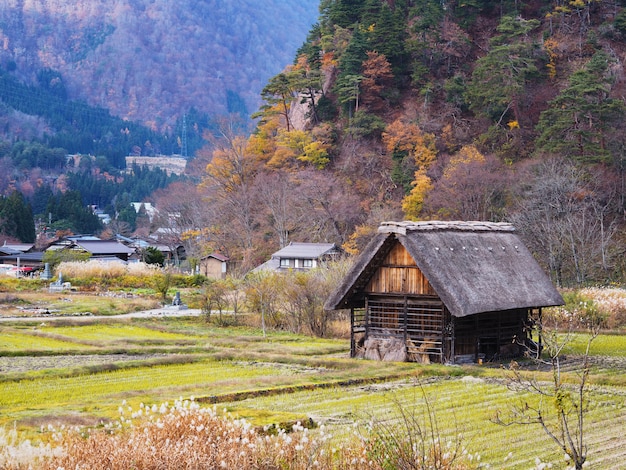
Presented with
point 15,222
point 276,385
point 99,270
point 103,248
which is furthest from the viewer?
point 15,222

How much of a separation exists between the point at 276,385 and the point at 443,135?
4252 cm

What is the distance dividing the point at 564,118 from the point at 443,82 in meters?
17.5

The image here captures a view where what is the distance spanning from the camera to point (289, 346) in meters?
29.3

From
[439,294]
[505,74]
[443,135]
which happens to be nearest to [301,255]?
[443,135]

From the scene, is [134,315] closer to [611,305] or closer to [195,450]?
[611,305]

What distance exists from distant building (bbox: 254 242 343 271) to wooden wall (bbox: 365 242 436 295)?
2733cm

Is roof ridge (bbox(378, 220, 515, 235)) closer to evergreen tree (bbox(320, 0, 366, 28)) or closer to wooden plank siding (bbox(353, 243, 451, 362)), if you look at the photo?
wooden plank siding (bbox(353, 243, 451, 362))

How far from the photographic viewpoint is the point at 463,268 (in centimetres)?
2544

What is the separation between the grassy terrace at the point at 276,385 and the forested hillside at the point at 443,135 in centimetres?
1596

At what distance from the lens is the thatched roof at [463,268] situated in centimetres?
2469

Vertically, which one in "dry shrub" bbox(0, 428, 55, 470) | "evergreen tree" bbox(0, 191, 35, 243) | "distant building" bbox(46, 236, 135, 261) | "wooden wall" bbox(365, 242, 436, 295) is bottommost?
"dry shrub" bbox(0, 428, 55, 470)

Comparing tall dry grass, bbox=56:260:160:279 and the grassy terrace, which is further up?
tall dry grass, bbox=56:260:160:279

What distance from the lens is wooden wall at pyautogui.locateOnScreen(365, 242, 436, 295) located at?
25734mm

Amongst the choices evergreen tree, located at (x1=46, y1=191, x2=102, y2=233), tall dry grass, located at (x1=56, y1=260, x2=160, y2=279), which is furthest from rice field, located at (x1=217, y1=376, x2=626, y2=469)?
evergreen tree, located at (x1=46, y1=191, x2=102, y2=233)
